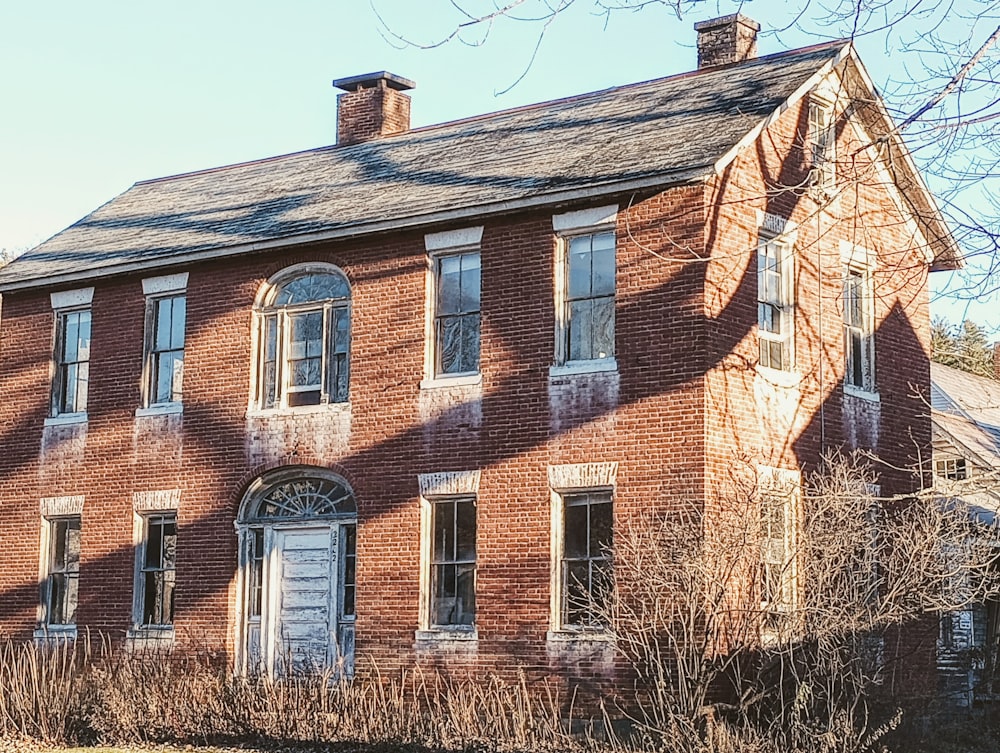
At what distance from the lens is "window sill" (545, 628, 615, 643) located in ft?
60.6

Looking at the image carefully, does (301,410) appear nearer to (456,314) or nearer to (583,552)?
(456,314)

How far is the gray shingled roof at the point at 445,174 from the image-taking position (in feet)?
64.5

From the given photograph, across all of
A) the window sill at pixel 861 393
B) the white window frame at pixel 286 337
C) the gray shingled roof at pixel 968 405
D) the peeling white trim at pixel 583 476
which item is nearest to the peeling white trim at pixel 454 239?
the white window frame at pixel 286 337

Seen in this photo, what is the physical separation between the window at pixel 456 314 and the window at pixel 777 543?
412 centimetres

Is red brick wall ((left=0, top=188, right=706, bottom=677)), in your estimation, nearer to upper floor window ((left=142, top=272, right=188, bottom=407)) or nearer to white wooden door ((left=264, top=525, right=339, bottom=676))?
upper floor window ((left=142, top=272, right=188, bottom=407))

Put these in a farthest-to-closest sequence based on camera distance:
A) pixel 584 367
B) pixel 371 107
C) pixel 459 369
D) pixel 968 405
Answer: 1. pixel 968 405
2. pixel 371 107
3. pixel 459 369
4. pixel 584 367

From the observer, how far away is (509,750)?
1673 centimetres

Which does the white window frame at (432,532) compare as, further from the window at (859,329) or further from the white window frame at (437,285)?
the window at (859,329)

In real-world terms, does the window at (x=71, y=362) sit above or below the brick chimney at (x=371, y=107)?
below

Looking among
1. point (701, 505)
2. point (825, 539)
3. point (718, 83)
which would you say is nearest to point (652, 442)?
point (701, 505)

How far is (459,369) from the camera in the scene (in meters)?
20.6

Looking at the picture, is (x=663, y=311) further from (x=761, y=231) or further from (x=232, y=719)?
(x=232, y=719)

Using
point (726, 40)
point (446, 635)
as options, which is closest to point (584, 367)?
point (446, 635)

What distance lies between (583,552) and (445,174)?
6.12m
